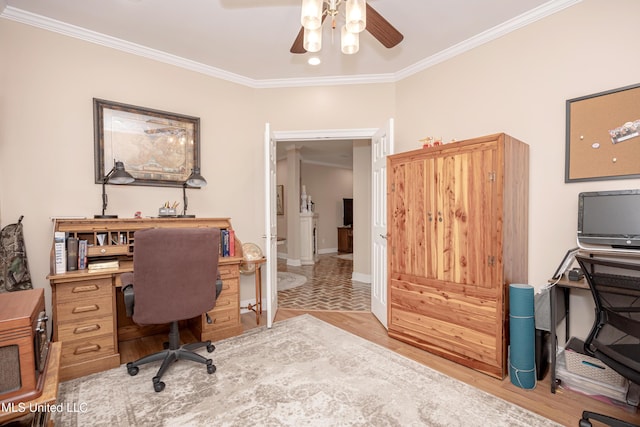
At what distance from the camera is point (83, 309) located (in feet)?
7.55

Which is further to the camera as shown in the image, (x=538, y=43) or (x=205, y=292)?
(x=538, y=43)

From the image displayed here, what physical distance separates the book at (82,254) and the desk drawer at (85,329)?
0.45 metres

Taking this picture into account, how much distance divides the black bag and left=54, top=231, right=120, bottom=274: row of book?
323 millimetres

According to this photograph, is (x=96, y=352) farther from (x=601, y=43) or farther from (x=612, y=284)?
(x=601, y=43)

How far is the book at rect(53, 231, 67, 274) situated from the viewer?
2.34m

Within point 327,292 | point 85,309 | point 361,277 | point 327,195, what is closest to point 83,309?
point 85,309

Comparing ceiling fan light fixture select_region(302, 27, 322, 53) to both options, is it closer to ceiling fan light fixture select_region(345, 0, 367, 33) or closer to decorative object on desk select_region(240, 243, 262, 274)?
ceiling fan light fixture select_region(345, 0, 367, 33)

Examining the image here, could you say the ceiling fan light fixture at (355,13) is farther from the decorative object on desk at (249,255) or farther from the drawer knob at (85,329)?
the drawer knob at (85,329)

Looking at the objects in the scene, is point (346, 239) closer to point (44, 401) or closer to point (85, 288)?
point (85, 288)

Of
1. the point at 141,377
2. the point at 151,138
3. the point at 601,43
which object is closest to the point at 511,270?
the point at 601,43

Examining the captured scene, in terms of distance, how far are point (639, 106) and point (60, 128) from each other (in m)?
4.48

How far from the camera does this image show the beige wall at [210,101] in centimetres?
231

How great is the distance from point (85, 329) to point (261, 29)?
9.49 ft

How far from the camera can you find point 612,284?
1515mm
